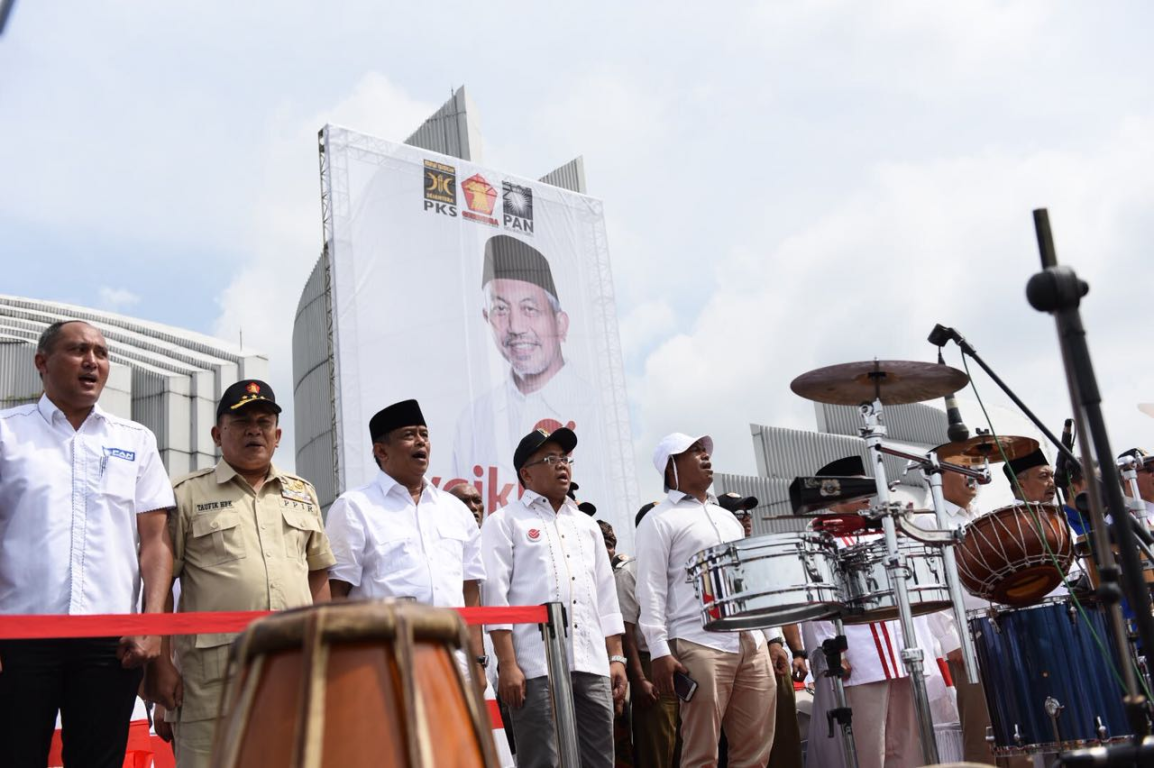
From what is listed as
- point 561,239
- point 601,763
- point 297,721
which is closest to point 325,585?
point 601,763

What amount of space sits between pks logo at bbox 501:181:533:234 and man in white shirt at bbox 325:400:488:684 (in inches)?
400

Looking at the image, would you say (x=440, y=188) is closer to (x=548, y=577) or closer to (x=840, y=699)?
(x=548, y=577)

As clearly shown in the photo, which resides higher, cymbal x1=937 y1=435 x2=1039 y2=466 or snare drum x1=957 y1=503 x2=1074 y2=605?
cymbal x1=937 y1=435 x2=1039 y2=466

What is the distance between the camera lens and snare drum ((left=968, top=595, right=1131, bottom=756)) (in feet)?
15.8

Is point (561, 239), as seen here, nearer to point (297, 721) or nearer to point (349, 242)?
point (349, 242)

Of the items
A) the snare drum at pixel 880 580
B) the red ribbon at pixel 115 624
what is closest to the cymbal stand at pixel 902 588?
the snare drum at pixel 880 580

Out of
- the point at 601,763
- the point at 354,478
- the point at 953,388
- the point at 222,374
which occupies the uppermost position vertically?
the point at 222,374

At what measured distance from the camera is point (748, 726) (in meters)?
5.24

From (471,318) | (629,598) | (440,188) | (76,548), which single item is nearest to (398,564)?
(76,548)

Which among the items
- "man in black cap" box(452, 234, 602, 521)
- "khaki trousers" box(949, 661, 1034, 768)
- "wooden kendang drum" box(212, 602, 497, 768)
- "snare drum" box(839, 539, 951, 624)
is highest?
"man in black cap" box(452, 234, 602, 521)

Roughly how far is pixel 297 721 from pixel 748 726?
4.21 m

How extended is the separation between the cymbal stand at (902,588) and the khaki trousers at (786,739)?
1578 millimetres

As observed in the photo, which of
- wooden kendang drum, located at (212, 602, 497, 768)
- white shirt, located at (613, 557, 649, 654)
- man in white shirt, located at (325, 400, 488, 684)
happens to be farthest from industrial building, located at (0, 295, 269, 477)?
wooden kendang drum, located at (212, 602, 497, 768)

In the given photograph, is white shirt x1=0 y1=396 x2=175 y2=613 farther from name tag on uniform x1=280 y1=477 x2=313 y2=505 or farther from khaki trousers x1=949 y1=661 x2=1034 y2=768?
khaki trousers x1=949 y1=661 x2=1034 y2=768
